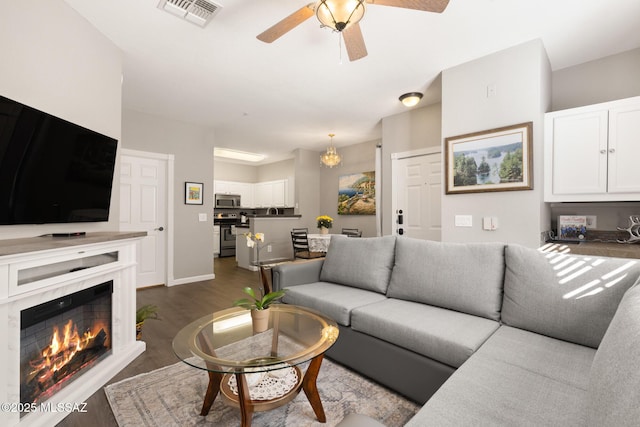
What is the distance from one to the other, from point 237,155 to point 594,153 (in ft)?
23.0

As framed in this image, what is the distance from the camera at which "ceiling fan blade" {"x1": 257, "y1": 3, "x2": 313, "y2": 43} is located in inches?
73.1

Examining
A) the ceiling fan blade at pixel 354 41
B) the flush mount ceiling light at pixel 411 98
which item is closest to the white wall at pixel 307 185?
the flush mount ceiling light at pixel 411 98

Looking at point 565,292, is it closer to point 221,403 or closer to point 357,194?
point 221,403

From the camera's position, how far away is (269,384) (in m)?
1.62

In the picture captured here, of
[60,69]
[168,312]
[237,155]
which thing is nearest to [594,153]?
[60,69]

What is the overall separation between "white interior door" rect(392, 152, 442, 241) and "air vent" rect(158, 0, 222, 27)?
314 cm

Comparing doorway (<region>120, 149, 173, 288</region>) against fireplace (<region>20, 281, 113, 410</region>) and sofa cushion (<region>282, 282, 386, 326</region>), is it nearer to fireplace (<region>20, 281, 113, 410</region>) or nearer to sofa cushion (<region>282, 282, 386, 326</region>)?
fireplace (<region>20, 281, 113, 410</region>)

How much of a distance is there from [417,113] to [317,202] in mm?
3503

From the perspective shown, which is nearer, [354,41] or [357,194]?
[354,41]

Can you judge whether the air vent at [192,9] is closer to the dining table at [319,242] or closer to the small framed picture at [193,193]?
the small framed picture at [193,193]

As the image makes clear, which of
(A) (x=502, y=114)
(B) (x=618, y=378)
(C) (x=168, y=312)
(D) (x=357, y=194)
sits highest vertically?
(A) (x=502, y=114)

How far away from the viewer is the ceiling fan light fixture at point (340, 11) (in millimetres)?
1680

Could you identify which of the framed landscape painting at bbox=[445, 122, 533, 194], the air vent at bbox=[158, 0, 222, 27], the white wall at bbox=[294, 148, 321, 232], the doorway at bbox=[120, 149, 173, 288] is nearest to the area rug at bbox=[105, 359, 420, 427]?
the framed landscape painting at bbox=[445, 122, 533, 194]

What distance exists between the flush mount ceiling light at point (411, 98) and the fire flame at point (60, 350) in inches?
161
